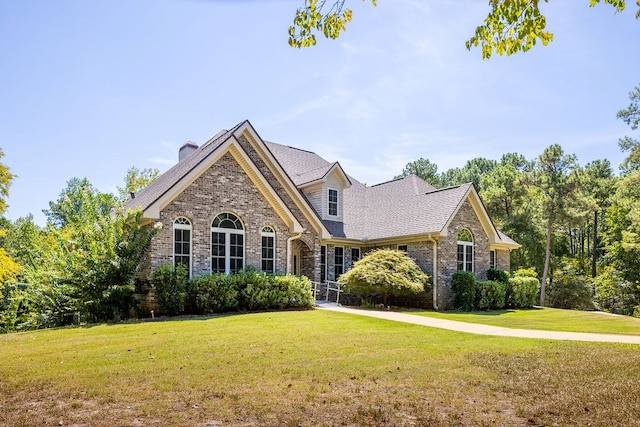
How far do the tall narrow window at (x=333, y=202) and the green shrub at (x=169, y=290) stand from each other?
9.79 metres

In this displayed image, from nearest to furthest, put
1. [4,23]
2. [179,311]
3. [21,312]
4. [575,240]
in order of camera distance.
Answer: [4,23], [179,311], [21,312], [575,240]

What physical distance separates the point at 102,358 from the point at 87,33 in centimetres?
776

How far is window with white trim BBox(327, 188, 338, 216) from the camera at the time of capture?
23.6 m

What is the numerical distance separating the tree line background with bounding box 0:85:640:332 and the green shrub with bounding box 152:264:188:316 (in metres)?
0.78

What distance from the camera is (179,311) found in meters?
15.6

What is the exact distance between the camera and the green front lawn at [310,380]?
5.37 meters

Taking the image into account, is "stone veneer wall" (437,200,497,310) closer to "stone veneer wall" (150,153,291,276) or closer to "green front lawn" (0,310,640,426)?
"stone veneer wall" (150,153,291,276)

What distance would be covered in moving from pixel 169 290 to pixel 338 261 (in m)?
9.52

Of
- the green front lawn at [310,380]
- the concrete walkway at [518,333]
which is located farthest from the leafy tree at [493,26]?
the concrete walkway at [518,333]

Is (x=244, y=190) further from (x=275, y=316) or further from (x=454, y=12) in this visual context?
(x=454, y=12)

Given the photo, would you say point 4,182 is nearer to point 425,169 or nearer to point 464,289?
point 464,289

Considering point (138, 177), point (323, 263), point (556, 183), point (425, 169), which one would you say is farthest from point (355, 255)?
point (425, 169)

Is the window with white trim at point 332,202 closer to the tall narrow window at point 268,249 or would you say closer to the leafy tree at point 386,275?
the leafy tree at point 386,275

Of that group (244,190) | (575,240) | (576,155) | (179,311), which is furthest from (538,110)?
(575,240)
